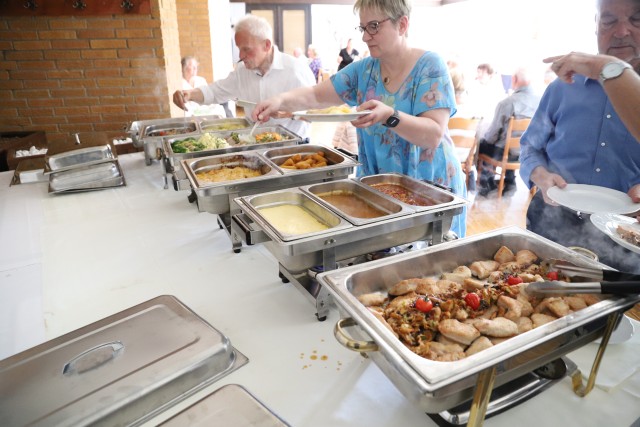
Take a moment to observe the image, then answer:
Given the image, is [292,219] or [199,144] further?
[199,144]

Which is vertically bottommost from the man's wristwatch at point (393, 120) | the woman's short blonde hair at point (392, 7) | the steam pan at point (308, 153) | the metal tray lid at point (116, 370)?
the metal tray lid at point (116, 370)

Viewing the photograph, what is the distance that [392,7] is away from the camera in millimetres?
1610

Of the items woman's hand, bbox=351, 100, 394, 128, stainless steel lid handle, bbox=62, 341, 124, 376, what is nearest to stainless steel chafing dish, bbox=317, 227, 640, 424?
stainless steel lid handle, bbox=62, 341, 124, 376

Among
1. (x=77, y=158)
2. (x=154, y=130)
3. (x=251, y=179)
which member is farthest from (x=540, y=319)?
(x=154, y=130)

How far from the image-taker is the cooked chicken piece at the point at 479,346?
2.50 ft

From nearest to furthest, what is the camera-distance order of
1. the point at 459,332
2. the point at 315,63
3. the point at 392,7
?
the point at 459,332 → the point at 392,7 → the point at 315,63

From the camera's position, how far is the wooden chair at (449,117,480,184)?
164 inches

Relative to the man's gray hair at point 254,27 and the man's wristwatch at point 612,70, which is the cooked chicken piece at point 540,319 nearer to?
the man's wristwatch at point 612,70

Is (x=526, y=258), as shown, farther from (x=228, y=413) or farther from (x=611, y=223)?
(x=228, y=413)

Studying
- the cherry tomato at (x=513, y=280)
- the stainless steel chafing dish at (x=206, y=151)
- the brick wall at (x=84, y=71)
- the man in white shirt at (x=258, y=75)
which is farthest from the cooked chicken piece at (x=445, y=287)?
the brick wall at (x=84, y=71)

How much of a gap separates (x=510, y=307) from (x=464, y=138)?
3.72 metres

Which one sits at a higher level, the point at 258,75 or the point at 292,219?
the point at 258,75

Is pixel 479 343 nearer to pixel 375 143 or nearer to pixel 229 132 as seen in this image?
pixel 375 143

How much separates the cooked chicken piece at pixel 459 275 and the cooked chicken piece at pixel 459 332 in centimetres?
20
